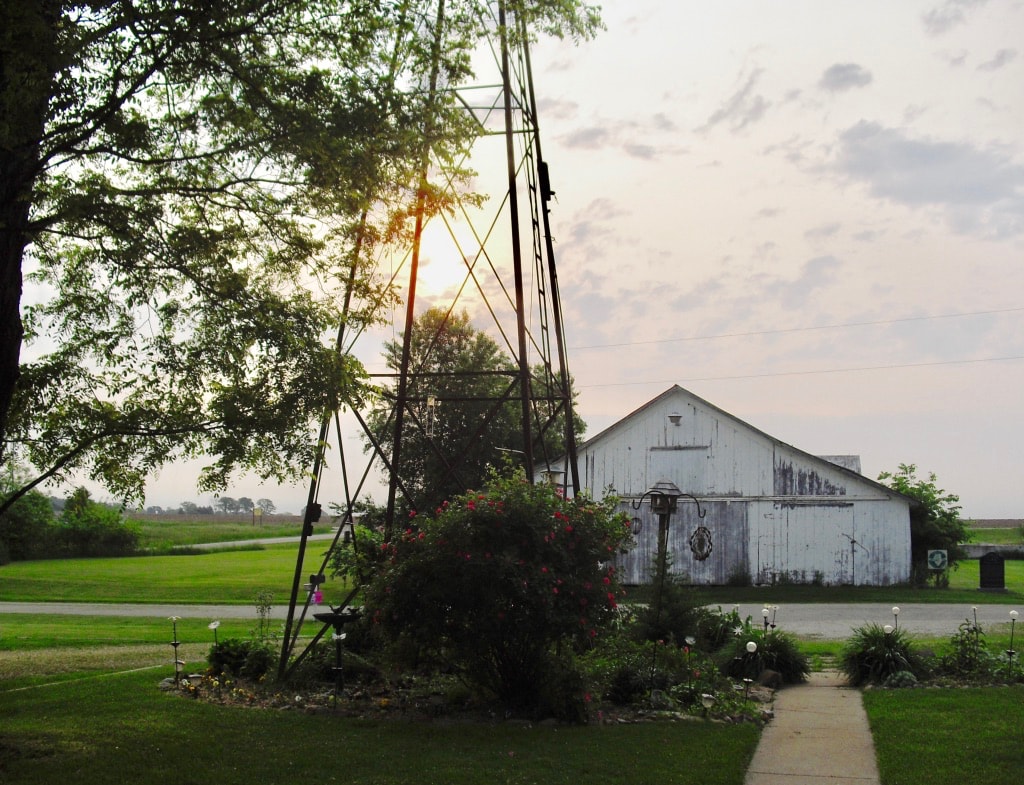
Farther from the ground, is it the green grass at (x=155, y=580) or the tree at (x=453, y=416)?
the tree at (x=453, y=416)

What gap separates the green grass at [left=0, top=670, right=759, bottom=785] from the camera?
26.4 feet

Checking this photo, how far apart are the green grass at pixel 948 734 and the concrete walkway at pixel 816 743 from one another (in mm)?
159

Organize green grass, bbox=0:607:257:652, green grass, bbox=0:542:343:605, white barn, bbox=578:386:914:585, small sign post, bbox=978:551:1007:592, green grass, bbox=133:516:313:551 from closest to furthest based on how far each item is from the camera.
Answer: green grass, bbox=0:607:257:652 → white barn, bbox=578:386:914:585 → green grass, bbox=0:542:343:605 → small sign post, bbox=978:551:1007:592 → green grass, bbox=133:516:313:551

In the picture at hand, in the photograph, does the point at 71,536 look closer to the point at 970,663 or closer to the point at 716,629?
the point at 716,629

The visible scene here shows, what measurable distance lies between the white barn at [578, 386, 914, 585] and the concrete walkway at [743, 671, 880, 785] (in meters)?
18.4

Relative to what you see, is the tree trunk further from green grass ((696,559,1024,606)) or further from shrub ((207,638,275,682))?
green grass ((696,559,1024,606))

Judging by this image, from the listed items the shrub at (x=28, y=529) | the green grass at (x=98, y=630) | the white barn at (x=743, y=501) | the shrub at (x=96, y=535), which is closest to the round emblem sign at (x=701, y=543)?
the white barn at (x=743, y=501)

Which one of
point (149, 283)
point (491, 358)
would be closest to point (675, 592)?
point (149, 283)

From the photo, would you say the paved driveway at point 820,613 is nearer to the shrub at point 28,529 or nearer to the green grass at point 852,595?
the green grass at point 852,595

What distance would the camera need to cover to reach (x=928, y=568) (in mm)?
31406

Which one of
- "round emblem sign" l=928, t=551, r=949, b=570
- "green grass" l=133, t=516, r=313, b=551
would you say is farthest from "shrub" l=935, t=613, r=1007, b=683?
"green grass" l=133, t=516, r=313, b=551

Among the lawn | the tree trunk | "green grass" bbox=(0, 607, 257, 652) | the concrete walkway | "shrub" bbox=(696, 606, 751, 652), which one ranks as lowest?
"green grass" bbox=(0, 607, 257, 652)

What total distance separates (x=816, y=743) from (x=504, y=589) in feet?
10.4

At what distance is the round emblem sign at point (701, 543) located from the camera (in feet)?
104
